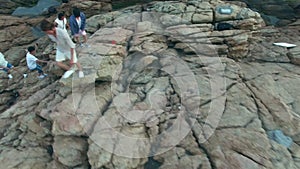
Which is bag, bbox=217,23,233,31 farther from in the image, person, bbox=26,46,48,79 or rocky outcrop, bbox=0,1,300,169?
person, bbox=26,46,48,79

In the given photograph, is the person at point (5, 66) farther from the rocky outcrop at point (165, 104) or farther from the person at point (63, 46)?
the person at point (63, 46)

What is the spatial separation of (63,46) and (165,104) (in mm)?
4540

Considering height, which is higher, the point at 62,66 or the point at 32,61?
the point at 62,66

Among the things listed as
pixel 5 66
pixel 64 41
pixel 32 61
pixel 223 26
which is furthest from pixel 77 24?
pixel 223 26

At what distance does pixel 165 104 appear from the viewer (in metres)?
10.5

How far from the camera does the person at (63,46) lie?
9623 mm

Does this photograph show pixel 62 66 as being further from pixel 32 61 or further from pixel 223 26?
pixel 223 26

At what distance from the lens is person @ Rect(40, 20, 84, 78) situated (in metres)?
9.62

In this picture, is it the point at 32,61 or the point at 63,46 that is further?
the point at 32,61

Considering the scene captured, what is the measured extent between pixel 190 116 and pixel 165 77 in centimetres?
229

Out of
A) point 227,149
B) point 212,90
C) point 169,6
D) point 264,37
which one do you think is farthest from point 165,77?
point 264,37

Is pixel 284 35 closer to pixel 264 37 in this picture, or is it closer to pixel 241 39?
pixel 264 37

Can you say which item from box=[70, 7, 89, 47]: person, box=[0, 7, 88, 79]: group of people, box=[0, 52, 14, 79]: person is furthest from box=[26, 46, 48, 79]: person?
box=[70, 7, 89, 47]: person

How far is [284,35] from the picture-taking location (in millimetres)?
15664
